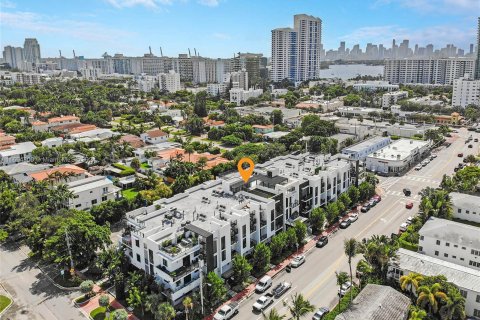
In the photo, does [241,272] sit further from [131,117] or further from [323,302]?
[131,117]

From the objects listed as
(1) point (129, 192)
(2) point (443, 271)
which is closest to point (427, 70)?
(1) point (129, 192)

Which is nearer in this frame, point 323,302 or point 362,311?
point 362,311

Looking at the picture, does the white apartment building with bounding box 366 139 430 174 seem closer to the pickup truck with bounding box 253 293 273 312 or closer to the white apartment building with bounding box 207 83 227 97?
the pickup truck with bounding box 253 293 273 312

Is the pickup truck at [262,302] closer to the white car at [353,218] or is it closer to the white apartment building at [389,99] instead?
the white car at [353,218]

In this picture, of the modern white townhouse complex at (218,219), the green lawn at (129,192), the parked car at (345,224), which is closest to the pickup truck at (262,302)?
the modern white townhouse complex at (218,219)

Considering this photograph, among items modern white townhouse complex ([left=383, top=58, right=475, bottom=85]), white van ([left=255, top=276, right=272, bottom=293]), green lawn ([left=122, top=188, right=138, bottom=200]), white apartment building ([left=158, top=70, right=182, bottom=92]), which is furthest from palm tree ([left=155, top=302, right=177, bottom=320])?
modern white townhouse complex ([left=383, top=58, right=475, bottom=85])

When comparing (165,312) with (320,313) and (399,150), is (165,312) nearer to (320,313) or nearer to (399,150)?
(320,313)

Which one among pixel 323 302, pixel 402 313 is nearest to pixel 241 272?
pixel 323 302
